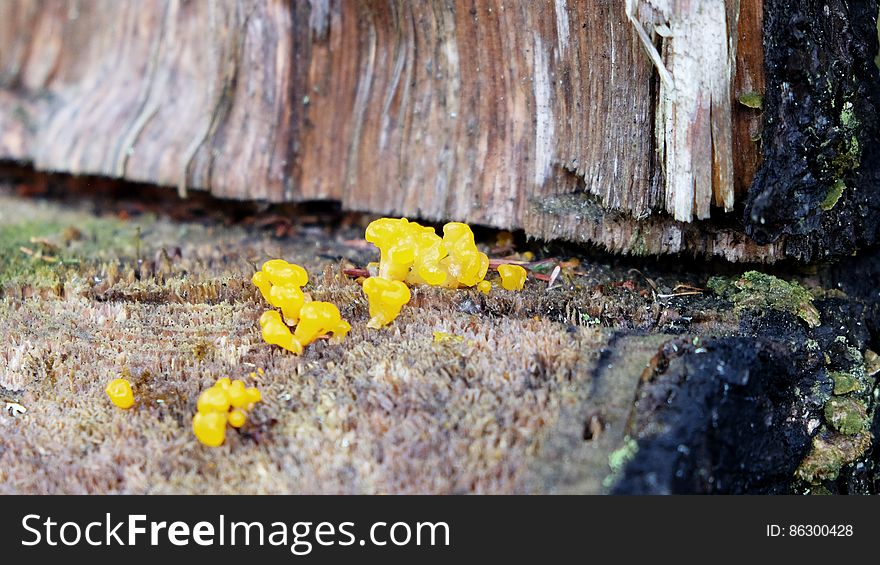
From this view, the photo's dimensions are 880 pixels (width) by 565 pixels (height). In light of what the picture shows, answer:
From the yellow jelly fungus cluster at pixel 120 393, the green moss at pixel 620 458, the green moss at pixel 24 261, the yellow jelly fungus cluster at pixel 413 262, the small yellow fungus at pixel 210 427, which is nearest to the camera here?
the green moss at pixel 620 458

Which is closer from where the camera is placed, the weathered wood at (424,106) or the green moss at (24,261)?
the weathered wood at (424,106)

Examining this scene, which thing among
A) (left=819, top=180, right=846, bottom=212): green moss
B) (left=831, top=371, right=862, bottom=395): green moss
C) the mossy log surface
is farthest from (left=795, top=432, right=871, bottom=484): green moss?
(left=819, top=180, right=846, bottom=212): green moss

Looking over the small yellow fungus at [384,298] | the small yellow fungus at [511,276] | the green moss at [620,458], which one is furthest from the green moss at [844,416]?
the small yellow fungus at [384,298]

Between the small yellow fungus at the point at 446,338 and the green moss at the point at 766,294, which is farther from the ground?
the green moss at the point at 766,294

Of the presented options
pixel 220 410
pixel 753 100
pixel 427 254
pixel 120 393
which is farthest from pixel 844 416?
pixel 120 393

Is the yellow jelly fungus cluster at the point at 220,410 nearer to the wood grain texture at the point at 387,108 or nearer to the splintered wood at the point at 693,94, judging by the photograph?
the wood grain texture at the point at 387,108

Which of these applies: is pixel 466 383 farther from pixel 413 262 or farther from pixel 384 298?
pixel 413 262
